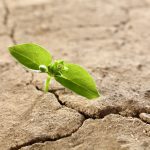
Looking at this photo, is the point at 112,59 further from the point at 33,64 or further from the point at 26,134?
the point at 26,134

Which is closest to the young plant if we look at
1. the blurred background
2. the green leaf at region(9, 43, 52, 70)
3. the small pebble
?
the green leaf at region(9, 43, 52, 70)

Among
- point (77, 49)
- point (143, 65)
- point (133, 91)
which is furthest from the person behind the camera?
point (77, 49)

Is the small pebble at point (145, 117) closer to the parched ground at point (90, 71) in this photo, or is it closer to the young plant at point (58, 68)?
the parched ground at point (90, 71)

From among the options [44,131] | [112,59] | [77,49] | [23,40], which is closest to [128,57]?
[112,59]

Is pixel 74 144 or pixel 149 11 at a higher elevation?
pixel 149 11

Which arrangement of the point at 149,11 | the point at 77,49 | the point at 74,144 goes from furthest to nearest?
the point at 149,11
the point at 77,49
the point at 74,144

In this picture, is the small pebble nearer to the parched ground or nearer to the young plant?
the parched ground
